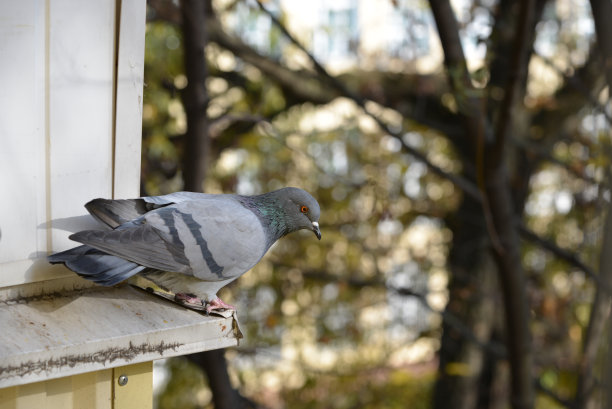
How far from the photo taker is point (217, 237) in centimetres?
175

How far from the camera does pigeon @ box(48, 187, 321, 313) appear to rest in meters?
1.57

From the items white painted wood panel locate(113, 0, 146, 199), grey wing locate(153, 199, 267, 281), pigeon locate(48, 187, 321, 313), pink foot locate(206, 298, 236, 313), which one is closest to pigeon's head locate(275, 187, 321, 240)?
pigeon locate(48, 187, 321, 313)

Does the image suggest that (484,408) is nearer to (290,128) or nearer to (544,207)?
(544,207)

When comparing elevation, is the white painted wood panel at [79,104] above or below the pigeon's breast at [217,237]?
above

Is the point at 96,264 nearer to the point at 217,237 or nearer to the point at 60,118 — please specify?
the point at 217,237

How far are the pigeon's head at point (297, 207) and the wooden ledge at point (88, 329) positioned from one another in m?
0.39

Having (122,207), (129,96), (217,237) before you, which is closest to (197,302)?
(217,237)

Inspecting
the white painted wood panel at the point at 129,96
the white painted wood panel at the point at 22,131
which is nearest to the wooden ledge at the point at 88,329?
the white painted wood panel at the point at 22,131

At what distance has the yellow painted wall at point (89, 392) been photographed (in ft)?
5.33

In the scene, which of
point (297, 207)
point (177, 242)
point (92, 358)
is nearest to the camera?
point (92, 358)

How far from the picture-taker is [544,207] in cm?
568

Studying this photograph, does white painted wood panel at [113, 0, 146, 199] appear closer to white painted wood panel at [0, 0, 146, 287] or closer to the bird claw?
white painted wood panel at [0, 0, 146, 287]

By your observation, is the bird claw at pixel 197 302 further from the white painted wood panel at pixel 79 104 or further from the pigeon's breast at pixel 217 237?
the white painted wood panel at pixel 79 104

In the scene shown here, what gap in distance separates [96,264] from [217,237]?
326 millimetres
